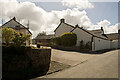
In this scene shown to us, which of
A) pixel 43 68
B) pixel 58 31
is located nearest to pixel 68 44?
pixel 58 31

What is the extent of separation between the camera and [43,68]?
7215 millimetres

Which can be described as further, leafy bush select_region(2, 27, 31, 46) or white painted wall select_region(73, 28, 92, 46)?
white painted wall select_region(73, 28, 92, 46)

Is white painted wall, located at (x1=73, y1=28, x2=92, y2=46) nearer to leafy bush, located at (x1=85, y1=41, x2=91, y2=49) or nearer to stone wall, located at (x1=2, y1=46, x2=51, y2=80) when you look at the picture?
leafy bush, located at (x1=85, y1=41, x2=91, y2=49)

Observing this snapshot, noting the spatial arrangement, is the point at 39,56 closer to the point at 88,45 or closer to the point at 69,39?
the point at 69,39

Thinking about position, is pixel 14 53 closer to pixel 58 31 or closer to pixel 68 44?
pixel 68 44

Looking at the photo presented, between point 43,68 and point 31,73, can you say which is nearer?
point 31,73

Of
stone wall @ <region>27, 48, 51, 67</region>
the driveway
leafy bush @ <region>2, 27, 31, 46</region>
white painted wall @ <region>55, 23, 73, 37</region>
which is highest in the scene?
white painted wall @ <region>55, 23, 73, 37</region>

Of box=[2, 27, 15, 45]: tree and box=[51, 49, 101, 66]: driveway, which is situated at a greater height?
box=[2, 27, 15, 45]: tree

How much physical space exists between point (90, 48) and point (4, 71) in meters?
16.8

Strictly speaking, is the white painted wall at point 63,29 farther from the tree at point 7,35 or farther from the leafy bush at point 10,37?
the tree at point 7,35

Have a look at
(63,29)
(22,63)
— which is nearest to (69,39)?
(63,29)

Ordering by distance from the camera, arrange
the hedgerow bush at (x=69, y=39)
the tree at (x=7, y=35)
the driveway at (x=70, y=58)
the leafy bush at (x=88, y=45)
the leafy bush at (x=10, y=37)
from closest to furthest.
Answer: the leafy bush at (x=10, y=37), the tree at (x=7, y=35), the driveway at (x=70, y=58), the leafy bush at (x=88, y=45), the hedgerow bush at (x=69, y=39)

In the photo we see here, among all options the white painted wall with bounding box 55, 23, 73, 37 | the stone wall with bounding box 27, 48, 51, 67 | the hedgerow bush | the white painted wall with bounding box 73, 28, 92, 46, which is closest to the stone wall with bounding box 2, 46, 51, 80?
the stone wall with bounding box 27, 48, 51, 67

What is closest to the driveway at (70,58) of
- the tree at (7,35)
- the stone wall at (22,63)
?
the stone wall at (22,63)
